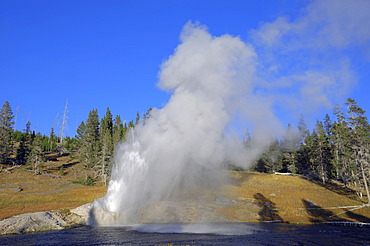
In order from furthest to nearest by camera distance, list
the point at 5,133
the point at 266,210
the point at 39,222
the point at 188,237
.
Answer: the point at 5,133 → the point at 266,210 → the point at 39,222 → the point at 188,237

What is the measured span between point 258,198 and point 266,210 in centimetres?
642

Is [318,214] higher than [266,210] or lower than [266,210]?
lower

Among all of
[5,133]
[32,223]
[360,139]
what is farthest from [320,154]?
[5,133]

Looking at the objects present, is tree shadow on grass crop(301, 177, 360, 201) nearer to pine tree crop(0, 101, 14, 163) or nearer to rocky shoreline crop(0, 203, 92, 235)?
rocky shoreline crop(0, 203, 92, 235)

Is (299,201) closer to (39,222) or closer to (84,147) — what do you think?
(39,222)

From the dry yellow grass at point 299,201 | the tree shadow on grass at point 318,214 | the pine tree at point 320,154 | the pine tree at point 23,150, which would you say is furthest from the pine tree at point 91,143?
the pine tree at point 320,154

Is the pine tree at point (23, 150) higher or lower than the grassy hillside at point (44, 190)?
higher

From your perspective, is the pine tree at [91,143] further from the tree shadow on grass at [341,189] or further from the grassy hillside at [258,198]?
the tree shadow on grass at [341,189]

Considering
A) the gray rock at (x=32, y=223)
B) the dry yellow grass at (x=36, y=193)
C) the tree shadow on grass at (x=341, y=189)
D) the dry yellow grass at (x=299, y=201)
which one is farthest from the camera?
the tree shadow on grass at (x=341, y=189)

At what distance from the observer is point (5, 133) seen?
3782 inches

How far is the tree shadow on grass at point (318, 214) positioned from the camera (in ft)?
143

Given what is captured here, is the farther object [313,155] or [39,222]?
[313,155]

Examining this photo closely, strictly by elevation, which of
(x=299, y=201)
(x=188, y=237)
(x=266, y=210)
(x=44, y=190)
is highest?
(x=44, y=190)

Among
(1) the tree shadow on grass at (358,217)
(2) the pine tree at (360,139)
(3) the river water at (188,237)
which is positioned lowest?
(3) the river water at (188,237)
